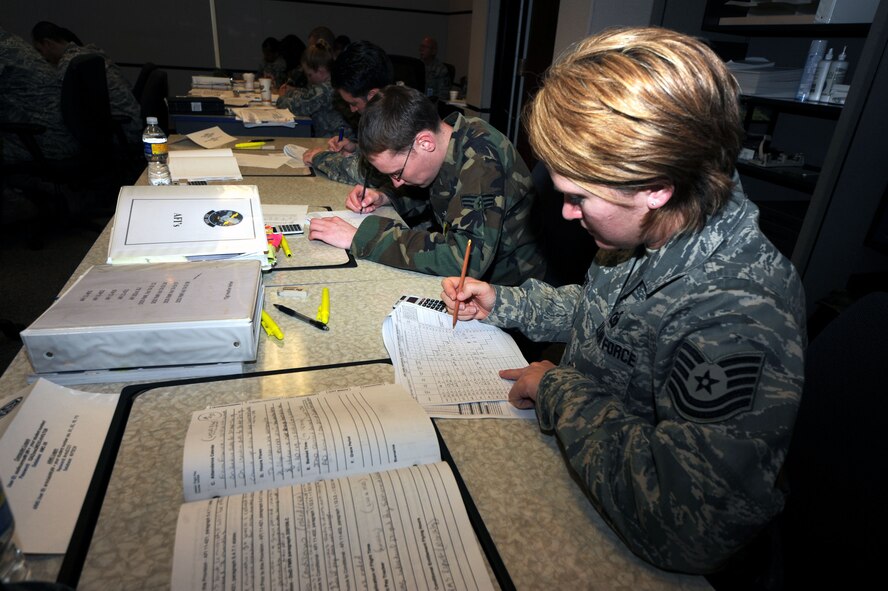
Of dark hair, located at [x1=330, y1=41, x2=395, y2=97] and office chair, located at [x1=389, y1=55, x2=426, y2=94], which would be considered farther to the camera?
office chair, located at [x1=389, y1=55, x2=426, y2=94]

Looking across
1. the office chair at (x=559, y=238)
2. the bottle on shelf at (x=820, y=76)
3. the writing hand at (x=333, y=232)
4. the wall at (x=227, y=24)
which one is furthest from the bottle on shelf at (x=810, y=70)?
the wall at (x=227, y=24)

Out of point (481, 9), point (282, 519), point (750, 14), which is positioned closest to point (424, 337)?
point (282, 519)

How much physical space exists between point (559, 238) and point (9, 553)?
122cm

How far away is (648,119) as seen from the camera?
0.57 m

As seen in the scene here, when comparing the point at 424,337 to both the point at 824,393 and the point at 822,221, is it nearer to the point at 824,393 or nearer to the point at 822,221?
the point at 824,393

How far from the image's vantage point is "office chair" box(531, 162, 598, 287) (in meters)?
1.32

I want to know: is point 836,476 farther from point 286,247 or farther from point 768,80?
point 768,80

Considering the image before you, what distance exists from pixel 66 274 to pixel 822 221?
3474 mm

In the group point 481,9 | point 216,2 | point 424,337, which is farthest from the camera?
point 216,2

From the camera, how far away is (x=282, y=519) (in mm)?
537

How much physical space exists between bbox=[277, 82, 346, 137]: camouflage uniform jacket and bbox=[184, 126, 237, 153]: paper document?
682mm

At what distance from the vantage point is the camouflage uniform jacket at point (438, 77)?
6.09m

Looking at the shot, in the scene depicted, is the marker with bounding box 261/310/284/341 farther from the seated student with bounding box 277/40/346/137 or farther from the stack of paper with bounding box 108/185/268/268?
the seated student with bounding box 277/40/346/137

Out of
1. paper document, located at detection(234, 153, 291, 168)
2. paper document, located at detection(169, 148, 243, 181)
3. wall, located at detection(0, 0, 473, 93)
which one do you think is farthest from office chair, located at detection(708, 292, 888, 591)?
wall, located at detection(0, 0, 473, 93)
